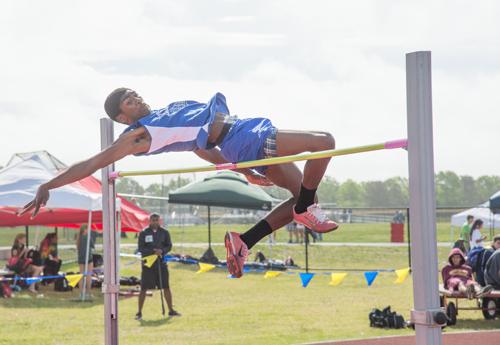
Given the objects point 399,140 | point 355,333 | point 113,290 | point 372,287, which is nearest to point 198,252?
point 372,287

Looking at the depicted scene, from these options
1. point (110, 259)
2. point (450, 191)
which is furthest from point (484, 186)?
point (110, 259)

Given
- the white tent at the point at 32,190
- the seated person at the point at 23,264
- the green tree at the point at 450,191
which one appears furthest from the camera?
the green tree at the point at 450,191

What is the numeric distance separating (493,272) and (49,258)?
23.3 ft

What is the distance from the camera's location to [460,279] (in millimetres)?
→ 9133

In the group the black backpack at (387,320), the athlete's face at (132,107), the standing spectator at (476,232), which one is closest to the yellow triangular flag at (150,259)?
the black backpack at (387,320)

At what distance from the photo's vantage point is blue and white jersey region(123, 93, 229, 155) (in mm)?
3736

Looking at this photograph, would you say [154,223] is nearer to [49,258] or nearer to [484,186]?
[49,258]

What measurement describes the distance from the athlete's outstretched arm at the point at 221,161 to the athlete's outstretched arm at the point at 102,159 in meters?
0.64

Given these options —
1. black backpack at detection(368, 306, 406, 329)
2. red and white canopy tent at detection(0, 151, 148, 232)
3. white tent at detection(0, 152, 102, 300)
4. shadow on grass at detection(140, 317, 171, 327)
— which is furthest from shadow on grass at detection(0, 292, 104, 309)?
black backpack at detection(368, 306, 406, 329)

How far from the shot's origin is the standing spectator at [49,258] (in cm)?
1292

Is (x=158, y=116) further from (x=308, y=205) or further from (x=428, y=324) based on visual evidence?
(x=428, y=324)

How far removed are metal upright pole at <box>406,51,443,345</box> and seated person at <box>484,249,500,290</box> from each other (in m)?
6.38

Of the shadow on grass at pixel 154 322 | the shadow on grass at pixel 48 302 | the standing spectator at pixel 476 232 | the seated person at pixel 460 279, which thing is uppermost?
the standing spectator at pixel 476 232

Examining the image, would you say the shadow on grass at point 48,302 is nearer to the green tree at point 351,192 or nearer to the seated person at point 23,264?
the seated person at point 23,264
